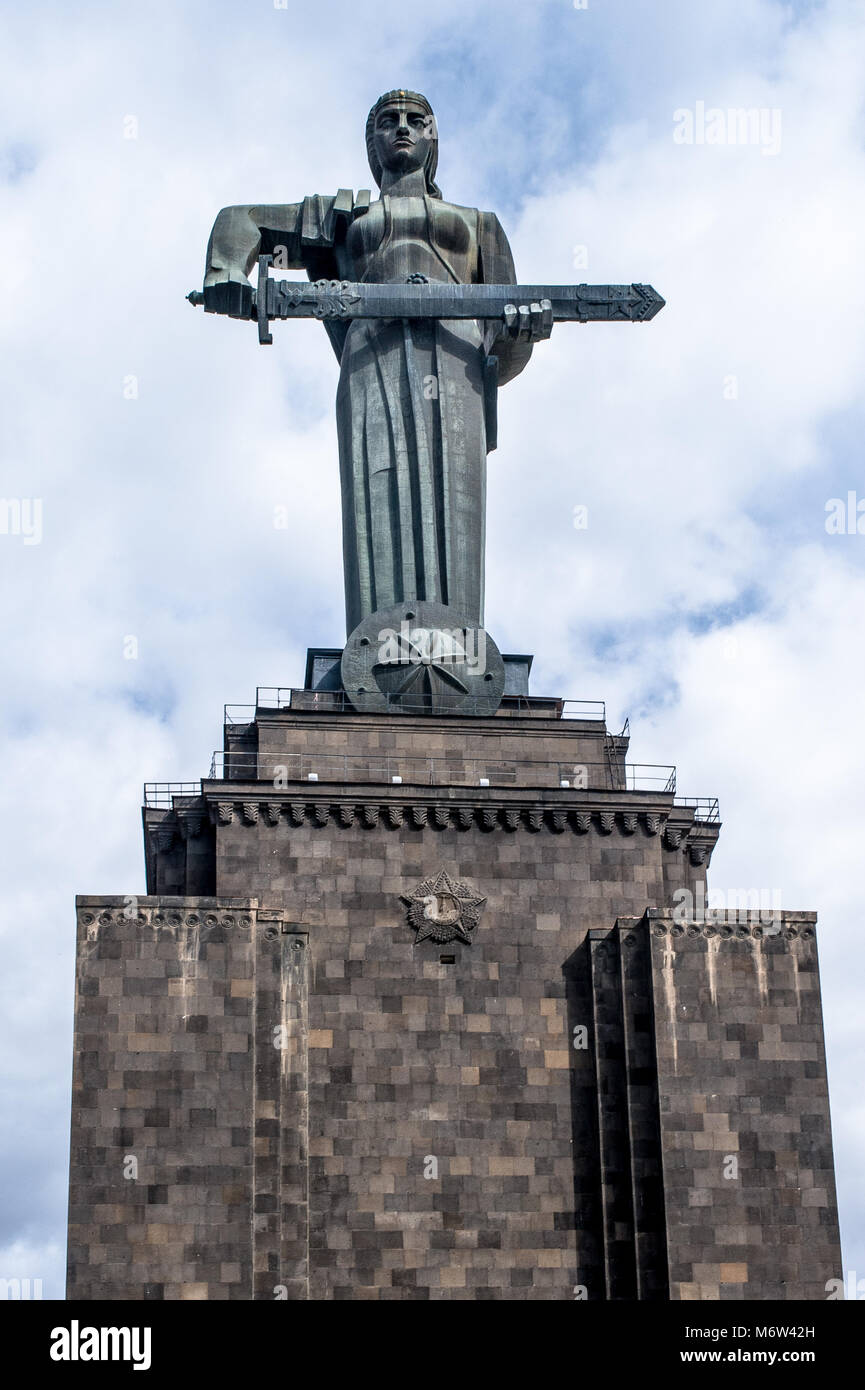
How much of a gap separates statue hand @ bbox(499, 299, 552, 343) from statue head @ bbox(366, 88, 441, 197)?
5498 millimetres

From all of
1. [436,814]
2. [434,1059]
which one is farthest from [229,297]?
[434,1059]

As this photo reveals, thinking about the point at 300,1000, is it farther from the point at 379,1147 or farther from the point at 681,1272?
the point at 681,1272

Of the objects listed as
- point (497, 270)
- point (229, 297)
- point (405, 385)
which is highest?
point (497, 270)

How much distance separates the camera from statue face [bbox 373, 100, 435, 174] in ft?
173

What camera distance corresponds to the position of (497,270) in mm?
51906

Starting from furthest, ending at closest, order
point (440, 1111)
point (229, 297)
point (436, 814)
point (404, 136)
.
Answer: point (404, 136)
point (229, 297)
point (436, 814)
point (440, 1111)

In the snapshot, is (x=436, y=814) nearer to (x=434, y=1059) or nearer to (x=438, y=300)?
(x=434, y=1059)

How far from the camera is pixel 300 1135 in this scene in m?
39.9

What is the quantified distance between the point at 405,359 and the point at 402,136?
19.9ft

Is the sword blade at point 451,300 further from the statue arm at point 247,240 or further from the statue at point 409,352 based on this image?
the statue arm at point 247,240

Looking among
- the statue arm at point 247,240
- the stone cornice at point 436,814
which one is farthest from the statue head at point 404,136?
the stone cornice at point 436,814

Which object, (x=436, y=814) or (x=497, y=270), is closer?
(x=436, y=814)
